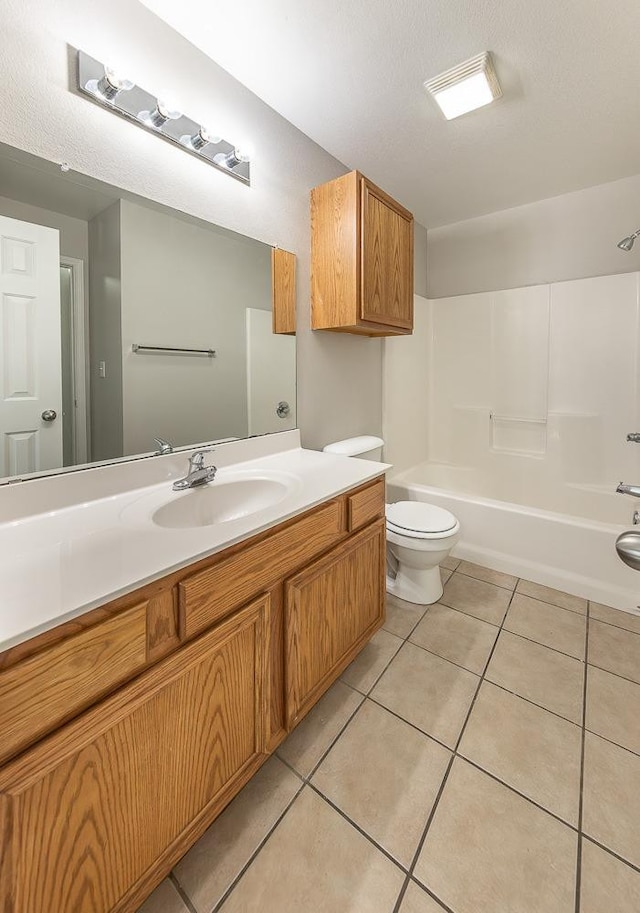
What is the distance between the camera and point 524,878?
94cm

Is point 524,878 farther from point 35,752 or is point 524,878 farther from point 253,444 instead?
point 253,444

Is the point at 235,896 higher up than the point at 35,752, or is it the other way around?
the point at 35,752

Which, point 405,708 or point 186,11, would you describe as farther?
point 405,708

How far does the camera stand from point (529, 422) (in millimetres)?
2752

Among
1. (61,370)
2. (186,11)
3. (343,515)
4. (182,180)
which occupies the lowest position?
(343,515)

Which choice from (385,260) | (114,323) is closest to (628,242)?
(385,260)

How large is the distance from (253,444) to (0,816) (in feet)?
4.23

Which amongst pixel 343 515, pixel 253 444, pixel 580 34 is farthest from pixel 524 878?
pixel 580 34

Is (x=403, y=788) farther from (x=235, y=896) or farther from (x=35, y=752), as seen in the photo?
(x=35, y=752)

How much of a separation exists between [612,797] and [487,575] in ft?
4.11

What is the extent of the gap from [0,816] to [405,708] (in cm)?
121

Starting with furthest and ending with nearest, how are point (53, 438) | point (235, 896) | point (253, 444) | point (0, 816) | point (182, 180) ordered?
point (253, 444)
point (182, 180)
point (53, 438)
point (235, 896)
point (0, 816)

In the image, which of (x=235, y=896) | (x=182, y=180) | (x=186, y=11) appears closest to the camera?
(x=235, y=896)

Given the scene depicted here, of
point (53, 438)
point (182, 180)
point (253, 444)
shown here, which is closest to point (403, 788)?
point (253, 444)
